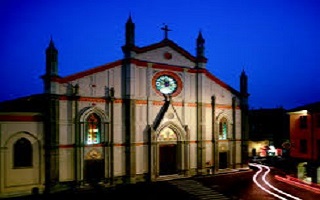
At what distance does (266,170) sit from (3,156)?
28417mm

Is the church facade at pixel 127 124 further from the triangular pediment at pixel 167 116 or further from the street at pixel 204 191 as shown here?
the street at pixel 204 191

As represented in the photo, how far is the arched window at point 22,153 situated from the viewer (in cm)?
2305

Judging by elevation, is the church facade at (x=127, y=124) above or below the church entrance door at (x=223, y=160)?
above

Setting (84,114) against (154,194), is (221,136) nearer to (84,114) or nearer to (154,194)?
(154,194)

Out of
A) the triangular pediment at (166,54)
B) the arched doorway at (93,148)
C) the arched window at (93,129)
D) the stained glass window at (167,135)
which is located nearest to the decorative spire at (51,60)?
the arched doorway at (93,148)

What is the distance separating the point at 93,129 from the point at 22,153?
19.9 feet

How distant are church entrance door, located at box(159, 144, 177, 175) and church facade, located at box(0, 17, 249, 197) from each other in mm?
103

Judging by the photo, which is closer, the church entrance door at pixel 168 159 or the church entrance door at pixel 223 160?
the church entrance door at pixel 168 159

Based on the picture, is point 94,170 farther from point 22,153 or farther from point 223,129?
point 223,129

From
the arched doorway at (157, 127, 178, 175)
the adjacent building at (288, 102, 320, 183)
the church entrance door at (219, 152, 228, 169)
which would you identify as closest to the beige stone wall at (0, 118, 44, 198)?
the arched doorway at (157, 127, 178, 175)

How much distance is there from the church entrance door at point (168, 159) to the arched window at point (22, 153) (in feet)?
40.8

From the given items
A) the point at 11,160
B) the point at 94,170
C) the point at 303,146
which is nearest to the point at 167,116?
the point at 94,170

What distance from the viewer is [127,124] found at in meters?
27.9

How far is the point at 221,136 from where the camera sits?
34.4 meters
